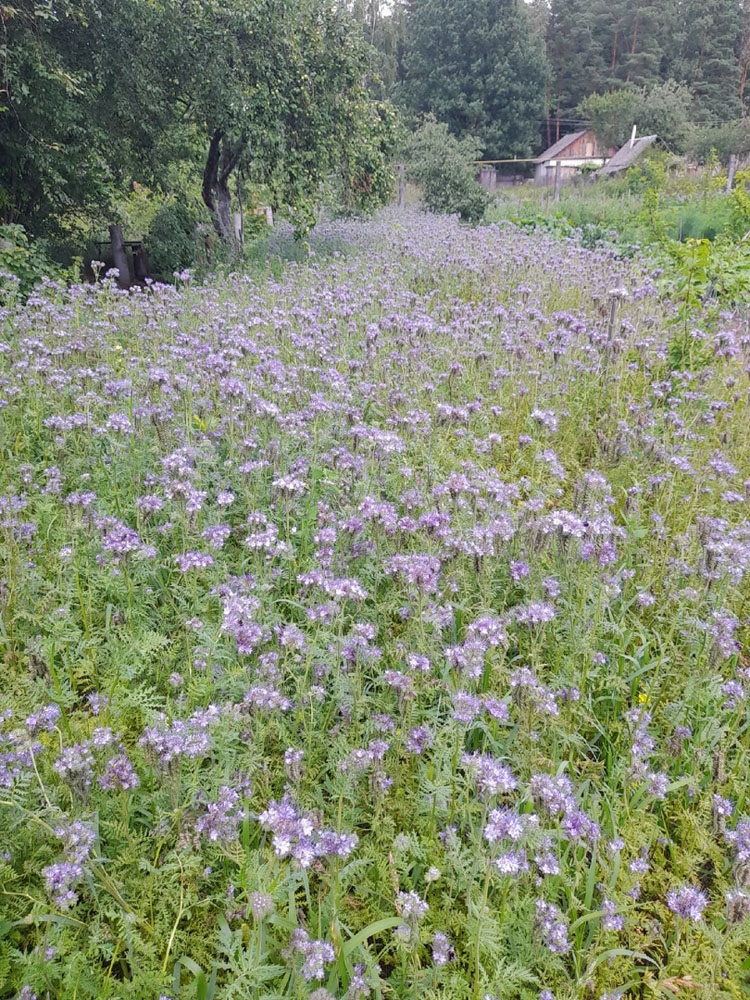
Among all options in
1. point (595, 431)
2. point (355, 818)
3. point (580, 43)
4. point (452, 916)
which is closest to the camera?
point (452, 916)

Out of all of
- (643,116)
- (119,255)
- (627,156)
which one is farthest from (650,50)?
(119,255)

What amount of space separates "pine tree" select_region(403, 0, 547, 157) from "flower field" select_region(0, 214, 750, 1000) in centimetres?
4956

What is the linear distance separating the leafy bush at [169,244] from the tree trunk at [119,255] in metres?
0.66

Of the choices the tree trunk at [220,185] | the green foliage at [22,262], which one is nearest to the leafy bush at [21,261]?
the green foliage at [22,262]

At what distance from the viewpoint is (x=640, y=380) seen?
5789mm

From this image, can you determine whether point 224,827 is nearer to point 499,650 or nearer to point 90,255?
point 499,650

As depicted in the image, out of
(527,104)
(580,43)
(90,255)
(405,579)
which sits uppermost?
(580,43)

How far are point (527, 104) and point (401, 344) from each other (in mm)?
50213

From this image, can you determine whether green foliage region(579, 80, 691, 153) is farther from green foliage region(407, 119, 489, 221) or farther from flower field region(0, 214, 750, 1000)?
flower field region(0, 214, 750, 1000)

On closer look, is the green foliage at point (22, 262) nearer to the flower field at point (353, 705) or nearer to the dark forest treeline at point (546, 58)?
the flower field at point (353, 705)

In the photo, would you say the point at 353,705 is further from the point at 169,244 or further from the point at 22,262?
the point at 169,244

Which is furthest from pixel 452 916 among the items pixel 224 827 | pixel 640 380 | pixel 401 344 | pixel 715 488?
pixel 640 380

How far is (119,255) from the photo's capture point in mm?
11039

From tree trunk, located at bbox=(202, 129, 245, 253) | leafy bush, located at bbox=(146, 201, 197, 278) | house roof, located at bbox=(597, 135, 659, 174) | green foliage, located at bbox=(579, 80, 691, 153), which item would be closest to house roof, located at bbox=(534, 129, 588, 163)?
green foliage, located at bbox=(579, 80, 691, 153)
